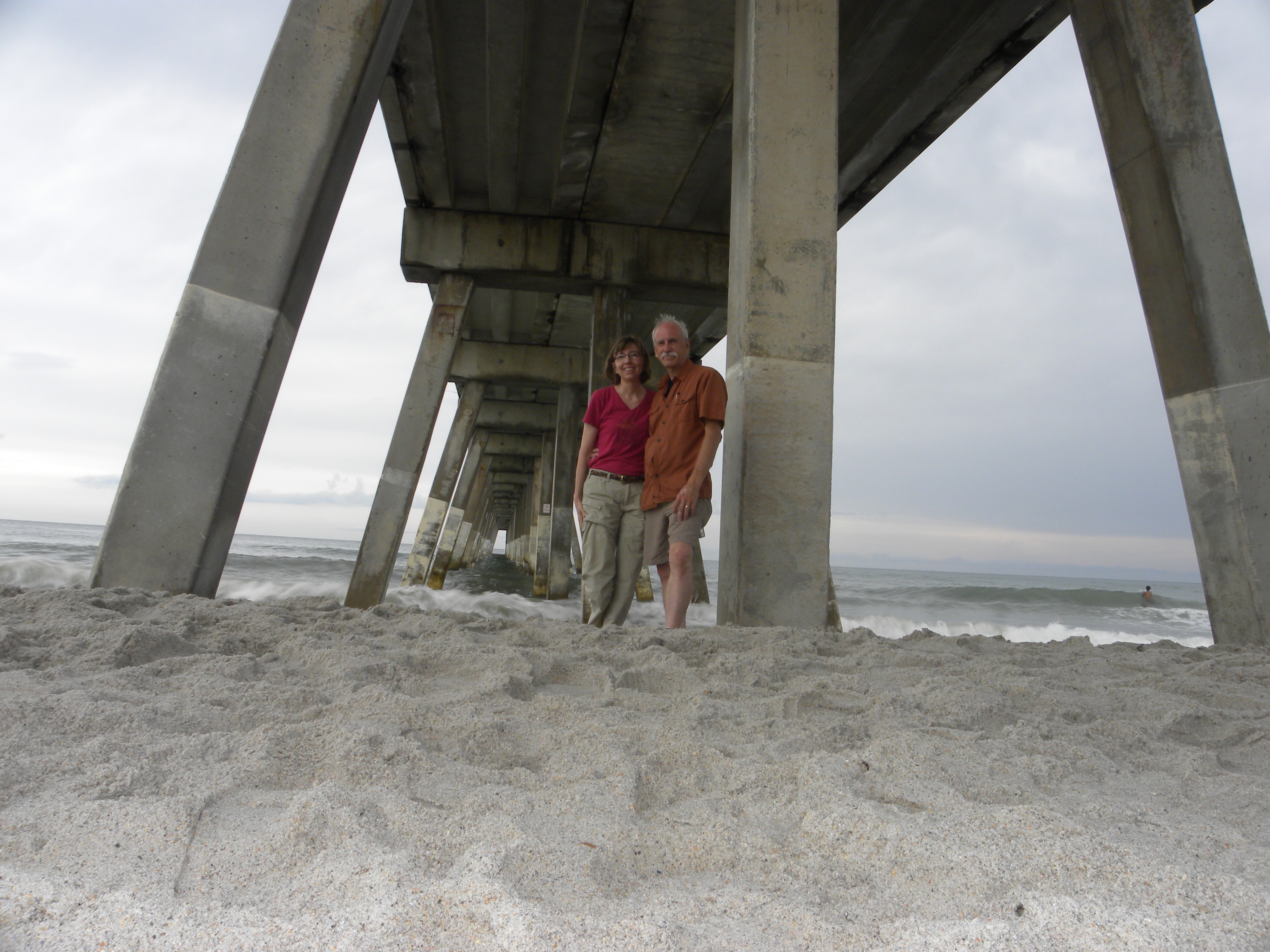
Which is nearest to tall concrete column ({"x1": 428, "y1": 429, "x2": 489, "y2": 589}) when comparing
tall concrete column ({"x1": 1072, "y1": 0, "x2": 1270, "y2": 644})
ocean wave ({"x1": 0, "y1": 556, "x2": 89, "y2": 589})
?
ocean wave ({"x1": 0, "y1": 556, "x2": 89, "y2": 589})

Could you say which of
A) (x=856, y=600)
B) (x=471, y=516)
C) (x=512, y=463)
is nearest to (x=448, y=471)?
(x=471, y=516)

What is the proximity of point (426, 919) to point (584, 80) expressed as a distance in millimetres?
7766

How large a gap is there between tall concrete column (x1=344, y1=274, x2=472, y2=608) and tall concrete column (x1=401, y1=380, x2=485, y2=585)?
6.22 m

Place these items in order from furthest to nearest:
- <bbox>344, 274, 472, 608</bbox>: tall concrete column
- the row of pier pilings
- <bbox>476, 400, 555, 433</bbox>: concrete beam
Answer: <bbox>476, 400, 555, 433</bbox>: concrete beam < the row of pier pilings < <bbox>344, 274, 472, 608</bbox>: tall concrete column

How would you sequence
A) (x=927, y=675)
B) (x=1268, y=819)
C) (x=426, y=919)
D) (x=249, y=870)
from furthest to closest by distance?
(x=927, y=675) < (x=1268, y=819) < (x=249, y=870) < (x=426, y=919)

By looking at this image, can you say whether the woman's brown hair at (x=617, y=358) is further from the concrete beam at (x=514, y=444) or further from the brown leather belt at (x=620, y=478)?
the concrete beam at (x=514, y=444)

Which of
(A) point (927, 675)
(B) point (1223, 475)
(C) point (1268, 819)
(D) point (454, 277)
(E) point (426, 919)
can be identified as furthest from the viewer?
(D) point (454, 277)

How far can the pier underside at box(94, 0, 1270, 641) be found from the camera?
12.6 ft

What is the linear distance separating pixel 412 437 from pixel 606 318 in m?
2.89

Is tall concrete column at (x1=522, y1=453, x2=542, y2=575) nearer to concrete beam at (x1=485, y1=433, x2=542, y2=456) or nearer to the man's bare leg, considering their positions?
concrete beam at (x1=485, y1=433, x2=542, y2=456)

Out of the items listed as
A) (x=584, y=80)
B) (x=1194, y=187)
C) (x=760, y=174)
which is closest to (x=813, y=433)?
(x=760, y=174)

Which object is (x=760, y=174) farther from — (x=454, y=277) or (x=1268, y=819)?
(x=454, y=277)

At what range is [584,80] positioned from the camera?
7.42 metres

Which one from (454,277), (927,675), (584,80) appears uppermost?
(584,80)
